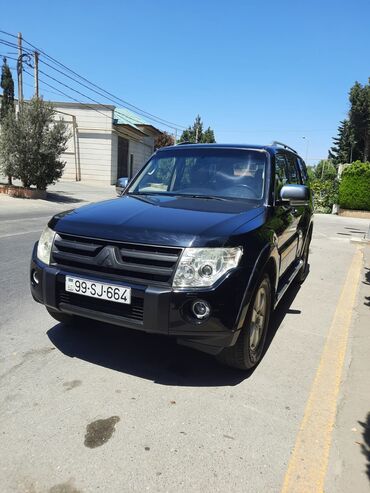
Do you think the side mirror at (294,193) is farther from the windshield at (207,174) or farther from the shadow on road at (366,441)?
the shadow on road at (366,441)

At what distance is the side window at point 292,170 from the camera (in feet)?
17.5

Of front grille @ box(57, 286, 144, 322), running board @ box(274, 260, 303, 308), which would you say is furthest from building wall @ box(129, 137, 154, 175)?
front grille @ box(57, 286, 144, 322)

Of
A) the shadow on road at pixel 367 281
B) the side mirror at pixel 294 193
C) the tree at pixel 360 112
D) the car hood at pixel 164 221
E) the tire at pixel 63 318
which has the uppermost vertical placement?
the tree at pixel 360 112

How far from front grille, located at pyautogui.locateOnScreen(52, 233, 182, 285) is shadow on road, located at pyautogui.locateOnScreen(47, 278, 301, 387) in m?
0.88

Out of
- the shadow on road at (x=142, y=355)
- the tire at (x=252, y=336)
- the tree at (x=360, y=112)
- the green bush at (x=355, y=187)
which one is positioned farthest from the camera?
the tree at (x=360, y=112)

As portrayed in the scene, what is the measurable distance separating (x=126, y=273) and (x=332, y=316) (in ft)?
10.5

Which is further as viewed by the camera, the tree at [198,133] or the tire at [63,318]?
the tree at [198,133]

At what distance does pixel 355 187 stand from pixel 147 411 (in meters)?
22.4

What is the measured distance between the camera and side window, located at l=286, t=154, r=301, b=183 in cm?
532

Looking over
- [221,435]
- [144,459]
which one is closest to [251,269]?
[221,435]

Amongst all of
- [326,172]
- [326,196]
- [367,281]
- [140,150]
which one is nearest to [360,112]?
[326,172]

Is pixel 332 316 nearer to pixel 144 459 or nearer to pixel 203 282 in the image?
pixel 203 282

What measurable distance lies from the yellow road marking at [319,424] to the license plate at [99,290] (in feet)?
4.66

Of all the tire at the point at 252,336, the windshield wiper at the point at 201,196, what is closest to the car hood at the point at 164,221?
the windshield wiper at the point at 201,196
